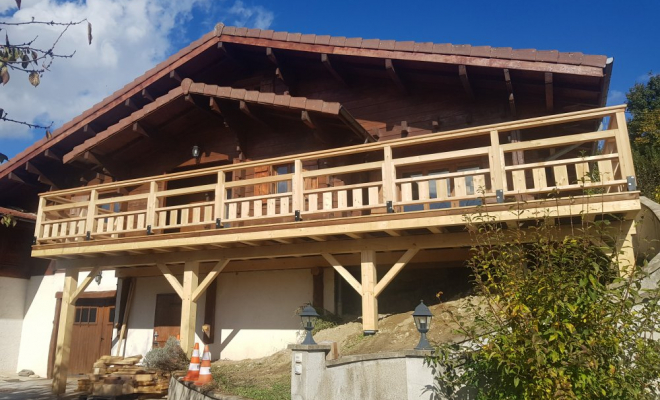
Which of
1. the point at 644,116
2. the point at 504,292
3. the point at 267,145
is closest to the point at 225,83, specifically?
the point at 267,145

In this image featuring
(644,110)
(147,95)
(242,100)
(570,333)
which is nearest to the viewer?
(570,333)

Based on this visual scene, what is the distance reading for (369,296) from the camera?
881 centimetres

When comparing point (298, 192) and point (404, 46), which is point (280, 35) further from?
point (298, 192)

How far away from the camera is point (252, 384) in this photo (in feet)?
26.3

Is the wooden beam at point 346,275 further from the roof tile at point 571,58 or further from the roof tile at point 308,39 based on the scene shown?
the roof tile at point 571,58

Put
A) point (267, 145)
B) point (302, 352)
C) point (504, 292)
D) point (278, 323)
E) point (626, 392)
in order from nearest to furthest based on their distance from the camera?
point (626, 392)
point (504, 292)
point (302, 352)
point (278, 323)
point (267, 145)

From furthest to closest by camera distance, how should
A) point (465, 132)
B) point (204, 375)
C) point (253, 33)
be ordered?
point (253, 33)
point (465, 132)
point (204, 375)

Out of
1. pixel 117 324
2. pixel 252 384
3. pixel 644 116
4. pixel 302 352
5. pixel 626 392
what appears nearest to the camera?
pixel 626 392

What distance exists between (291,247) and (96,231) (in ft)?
15.6

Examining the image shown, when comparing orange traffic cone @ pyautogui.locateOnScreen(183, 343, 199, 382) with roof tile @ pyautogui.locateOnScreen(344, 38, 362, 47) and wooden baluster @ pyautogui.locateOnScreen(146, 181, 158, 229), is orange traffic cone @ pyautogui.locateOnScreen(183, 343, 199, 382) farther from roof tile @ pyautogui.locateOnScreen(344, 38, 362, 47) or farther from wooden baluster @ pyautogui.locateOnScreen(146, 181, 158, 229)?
roof tile @ pyautogui.locateOnScreen(344, 38, 362, 47)

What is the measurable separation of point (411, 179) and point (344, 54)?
411cm

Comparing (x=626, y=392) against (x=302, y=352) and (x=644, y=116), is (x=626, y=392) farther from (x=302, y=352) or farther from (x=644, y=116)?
(x=644, y=116)

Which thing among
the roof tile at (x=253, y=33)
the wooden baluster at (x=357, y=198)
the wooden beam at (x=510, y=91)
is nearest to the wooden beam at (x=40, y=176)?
the roof tile at (x=253, y=33)

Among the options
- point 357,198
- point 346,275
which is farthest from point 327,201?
point 346,275
